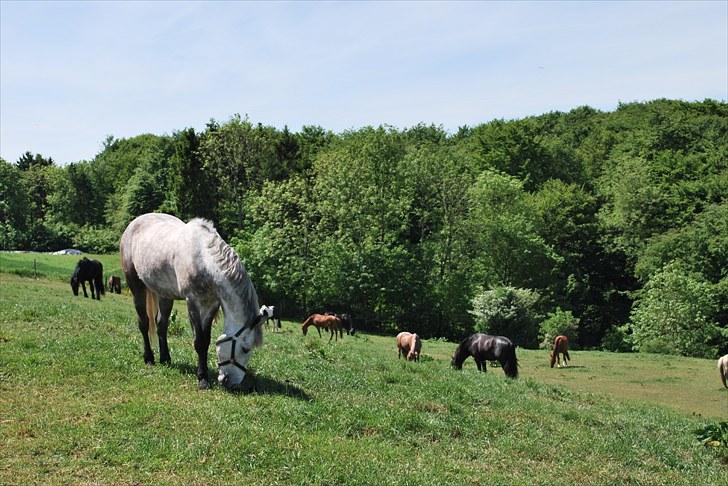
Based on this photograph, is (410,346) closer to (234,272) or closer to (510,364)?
(510,364)

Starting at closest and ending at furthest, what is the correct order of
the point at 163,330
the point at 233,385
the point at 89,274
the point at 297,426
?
the point at 297,426
the point at 233,385
the point at 163,330
the point at 89,274

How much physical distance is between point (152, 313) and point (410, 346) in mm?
15833

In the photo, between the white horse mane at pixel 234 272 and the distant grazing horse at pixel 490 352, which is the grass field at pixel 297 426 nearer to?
the white horse mane at pixel 234 272

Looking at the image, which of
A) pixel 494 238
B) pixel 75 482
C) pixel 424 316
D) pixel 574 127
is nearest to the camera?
Answer: pixel 75 482

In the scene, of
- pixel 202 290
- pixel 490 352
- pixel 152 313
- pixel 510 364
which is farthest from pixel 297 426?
pixel 490 352

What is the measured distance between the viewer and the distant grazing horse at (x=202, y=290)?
11.4 meters

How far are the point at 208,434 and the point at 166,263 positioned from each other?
14.7ft

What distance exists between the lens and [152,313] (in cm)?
1343

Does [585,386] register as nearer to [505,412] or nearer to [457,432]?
[505,412]

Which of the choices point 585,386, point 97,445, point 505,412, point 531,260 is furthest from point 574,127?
point 97,445

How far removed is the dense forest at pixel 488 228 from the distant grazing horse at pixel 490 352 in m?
24.9

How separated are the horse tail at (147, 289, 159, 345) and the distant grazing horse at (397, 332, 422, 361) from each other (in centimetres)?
1401

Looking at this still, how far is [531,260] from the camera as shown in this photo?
2339 inches

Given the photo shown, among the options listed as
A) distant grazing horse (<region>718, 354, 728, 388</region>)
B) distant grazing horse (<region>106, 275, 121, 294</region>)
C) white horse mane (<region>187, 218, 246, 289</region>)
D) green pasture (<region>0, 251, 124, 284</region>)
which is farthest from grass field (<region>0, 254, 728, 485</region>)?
green pasture (<region>0, 251, 124, 284</region>)
